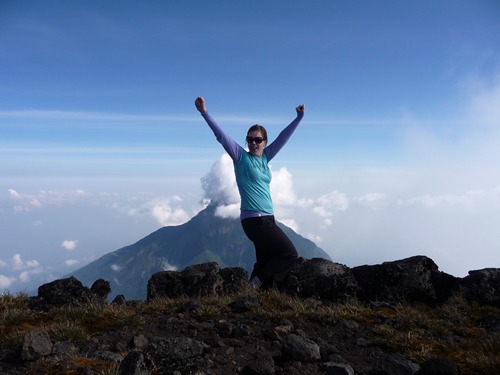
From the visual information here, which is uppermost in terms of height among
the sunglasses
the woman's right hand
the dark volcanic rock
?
the woman's right hand

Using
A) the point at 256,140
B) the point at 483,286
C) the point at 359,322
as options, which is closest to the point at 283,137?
the point at 256,140

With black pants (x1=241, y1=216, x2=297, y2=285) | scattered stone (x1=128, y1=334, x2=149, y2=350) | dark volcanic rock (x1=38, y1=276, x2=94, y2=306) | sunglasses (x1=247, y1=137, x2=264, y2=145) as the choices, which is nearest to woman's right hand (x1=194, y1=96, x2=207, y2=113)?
sunglasses (x1=247, y1=137, x2=264, y2=145)

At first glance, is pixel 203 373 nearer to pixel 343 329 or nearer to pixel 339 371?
pixel 339 371

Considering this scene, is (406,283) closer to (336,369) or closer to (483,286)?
(483,286)

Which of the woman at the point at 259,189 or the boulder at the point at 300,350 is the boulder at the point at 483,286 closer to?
the woman at the point at 259,189

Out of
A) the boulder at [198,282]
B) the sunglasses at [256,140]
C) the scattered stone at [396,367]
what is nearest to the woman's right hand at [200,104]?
the sunglasses at [256,140]

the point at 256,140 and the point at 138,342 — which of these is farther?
the point at 256,140

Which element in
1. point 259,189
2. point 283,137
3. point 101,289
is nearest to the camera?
point 259,189

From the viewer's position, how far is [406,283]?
10406 millimetres

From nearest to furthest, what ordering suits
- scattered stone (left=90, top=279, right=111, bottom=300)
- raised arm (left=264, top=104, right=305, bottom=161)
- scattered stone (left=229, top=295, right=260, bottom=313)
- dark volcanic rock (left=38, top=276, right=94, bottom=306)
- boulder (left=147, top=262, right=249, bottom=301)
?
scattered stone (left=229, top=295, right=260, bottom=313), raised arm (left=264, top=104, right=305, bottom=161), dark volcanic rock (left=38, top=276, right=94, bottom=306), scattered stone (left=90, top=279, right=111, bottom=300), boulder (left=147, top=262, right=249, bottom=301)

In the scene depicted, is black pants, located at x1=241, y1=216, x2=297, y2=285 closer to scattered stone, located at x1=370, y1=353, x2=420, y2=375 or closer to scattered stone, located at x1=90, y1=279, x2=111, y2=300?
scattered stone, located at x1=370, y1=353, x2=420, y2=375

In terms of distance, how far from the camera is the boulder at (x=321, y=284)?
408 inches

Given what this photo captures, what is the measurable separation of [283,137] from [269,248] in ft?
8.28

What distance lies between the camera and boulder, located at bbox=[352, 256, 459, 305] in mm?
10328
